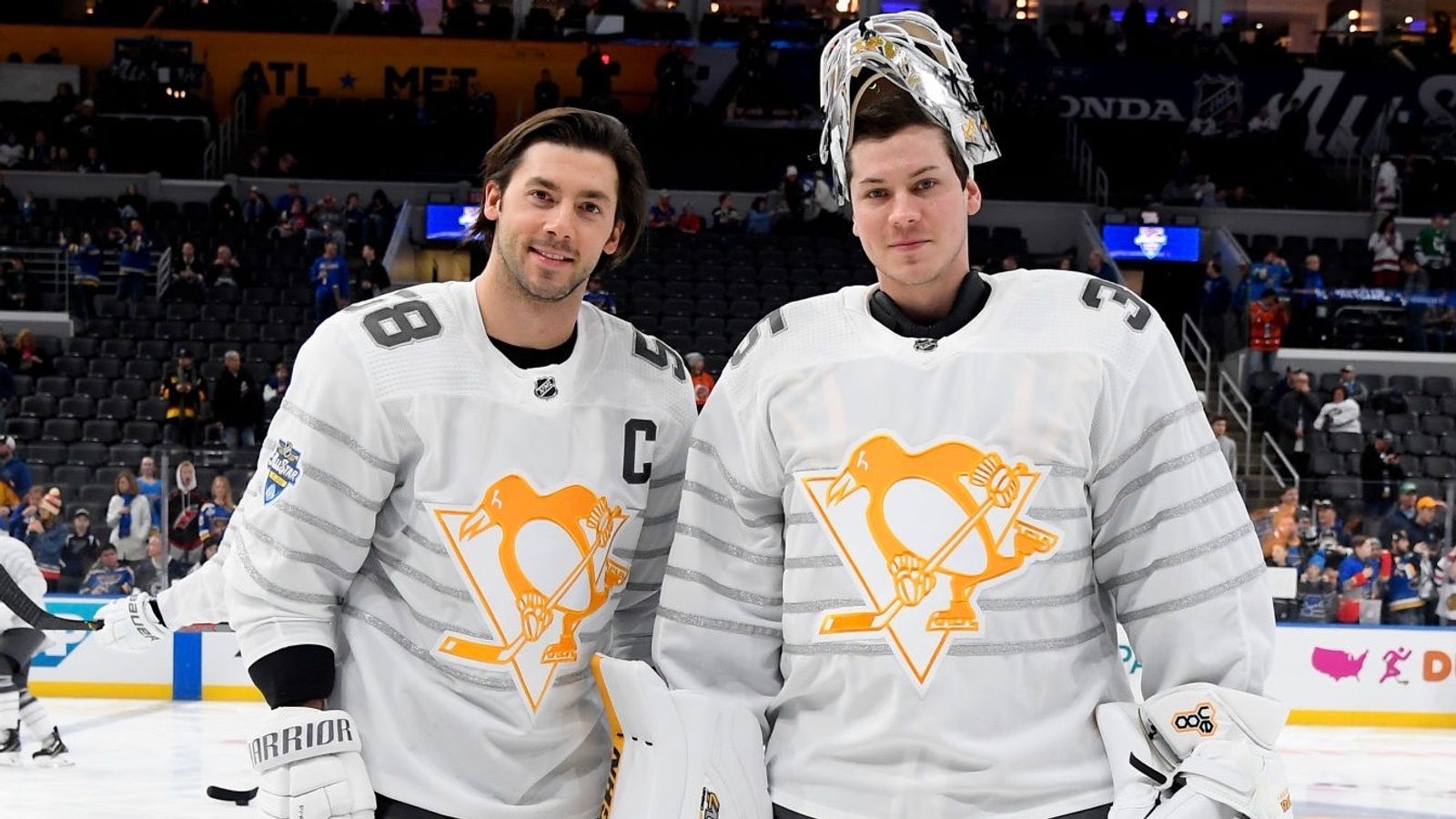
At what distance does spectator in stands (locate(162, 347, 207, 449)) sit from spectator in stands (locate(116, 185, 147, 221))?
4.43 metres

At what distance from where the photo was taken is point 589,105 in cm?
1730

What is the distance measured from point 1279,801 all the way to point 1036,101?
18.4 meters

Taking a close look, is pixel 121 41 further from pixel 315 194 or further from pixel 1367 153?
pixel 1367 153

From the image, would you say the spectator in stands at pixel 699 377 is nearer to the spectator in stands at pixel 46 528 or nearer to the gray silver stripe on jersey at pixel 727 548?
the spectator in stands at pixel 46 528

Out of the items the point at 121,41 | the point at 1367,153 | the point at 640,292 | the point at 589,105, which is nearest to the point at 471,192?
the point at 589,105

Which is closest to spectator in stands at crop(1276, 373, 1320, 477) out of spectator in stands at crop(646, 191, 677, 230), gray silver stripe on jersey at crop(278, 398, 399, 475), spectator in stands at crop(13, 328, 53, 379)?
spectator in stands at crop(646, 191, 677, 230)

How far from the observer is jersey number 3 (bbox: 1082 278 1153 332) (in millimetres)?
2352

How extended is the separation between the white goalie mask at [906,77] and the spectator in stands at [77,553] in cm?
768

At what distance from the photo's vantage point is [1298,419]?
12.5 meters

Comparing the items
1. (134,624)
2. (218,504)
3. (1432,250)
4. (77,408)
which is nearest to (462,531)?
(134,624)

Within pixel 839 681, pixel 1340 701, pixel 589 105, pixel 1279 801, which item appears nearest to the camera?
pixel 1279 801

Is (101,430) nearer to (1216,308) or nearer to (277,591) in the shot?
(1216,308)

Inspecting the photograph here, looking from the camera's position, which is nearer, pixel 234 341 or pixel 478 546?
pixel 478 546

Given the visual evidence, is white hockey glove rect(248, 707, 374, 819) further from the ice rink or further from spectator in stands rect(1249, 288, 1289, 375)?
spectator in stands rect(1249, 288, 1289, 375)
